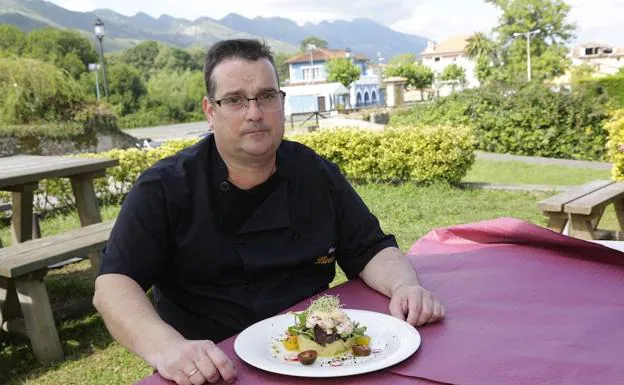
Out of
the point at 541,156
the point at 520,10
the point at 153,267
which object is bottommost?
the point at 541,156

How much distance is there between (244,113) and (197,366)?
80 cm

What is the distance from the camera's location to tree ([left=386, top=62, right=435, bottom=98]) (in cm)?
7131

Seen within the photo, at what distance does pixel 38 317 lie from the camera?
12.8ft

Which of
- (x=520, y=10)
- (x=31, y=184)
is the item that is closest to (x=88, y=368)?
(x=31, y=184)

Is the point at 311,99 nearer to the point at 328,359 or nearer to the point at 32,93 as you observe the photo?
the point at 32,93

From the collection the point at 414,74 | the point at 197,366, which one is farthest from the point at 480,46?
the point at 197,366

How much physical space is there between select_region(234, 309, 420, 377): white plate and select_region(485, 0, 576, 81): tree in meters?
52.6

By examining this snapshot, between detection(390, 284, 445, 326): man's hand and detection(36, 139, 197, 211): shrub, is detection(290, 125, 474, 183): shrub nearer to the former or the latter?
detection(36, 139, 197, 211): shrub

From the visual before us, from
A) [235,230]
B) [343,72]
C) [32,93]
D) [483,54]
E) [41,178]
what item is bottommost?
[41,178]

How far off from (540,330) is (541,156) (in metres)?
14.3

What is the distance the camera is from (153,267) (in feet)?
5.62

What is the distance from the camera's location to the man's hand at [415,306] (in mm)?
1530

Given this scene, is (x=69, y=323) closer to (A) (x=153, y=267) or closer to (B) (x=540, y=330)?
(A) (x=153, y=267)

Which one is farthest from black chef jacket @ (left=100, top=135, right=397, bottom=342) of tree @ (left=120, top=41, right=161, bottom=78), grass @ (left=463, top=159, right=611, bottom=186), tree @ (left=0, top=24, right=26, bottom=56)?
tree @ (left=120, top=41, right=161, bottom=78)
